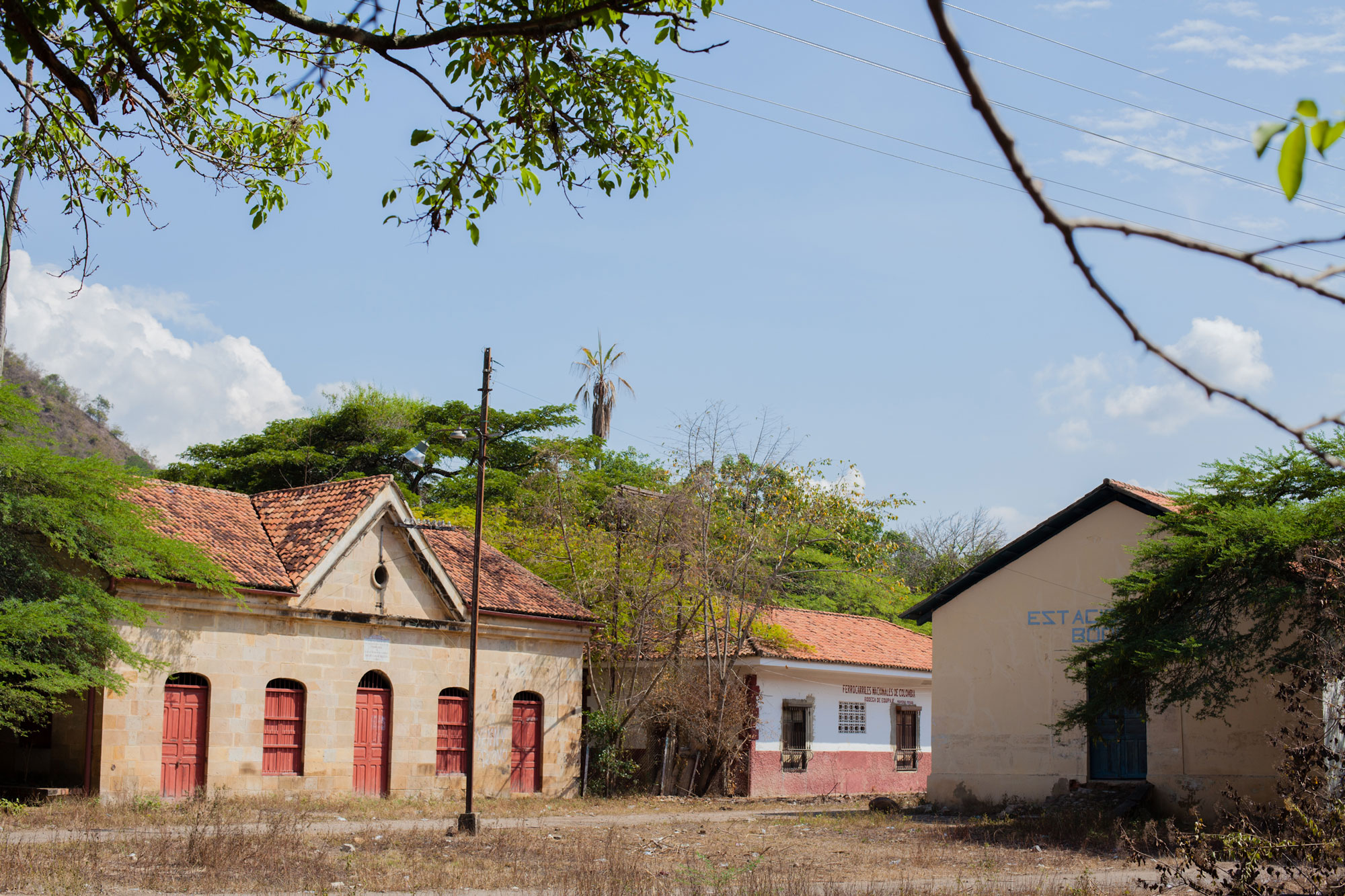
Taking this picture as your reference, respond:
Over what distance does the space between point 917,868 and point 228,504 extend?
16451 mm

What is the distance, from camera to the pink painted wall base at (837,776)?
86.8 feet

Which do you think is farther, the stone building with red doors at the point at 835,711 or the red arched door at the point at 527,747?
the stone building with red doors at the point at 835,711

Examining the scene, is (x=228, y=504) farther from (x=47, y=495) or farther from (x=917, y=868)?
(x=917, y=868)

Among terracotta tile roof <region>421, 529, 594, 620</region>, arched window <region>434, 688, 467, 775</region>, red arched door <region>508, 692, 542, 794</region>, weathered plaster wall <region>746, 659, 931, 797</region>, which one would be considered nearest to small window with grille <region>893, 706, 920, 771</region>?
weathered plaster wall <region>746, 659, 931, 797</region>

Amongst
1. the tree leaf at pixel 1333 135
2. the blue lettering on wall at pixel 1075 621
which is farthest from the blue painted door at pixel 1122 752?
the tree leaf at pixel 1333 135

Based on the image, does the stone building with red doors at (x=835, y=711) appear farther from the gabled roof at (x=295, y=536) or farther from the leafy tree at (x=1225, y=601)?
the leafy tree at (x=1225, y=601)

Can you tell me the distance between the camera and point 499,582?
2567cm

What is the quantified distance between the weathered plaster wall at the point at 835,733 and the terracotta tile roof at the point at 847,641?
256mm

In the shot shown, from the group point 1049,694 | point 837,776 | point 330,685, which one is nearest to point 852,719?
point 837,776

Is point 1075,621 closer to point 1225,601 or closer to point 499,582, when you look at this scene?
point 1225,601

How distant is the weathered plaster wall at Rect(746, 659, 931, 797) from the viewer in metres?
26.8

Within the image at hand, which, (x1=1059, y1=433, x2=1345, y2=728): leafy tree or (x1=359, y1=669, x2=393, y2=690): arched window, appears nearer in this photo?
(x1=1059, y1=433, x2=1345, y2=728): leafy tree

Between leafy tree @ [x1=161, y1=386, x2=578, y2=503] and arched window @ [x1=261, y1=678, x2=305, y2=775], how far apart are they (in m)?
19.2

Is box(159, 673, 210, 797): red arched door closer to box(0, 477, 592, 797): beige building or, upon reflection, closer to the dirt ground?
box(0, 477, 592, 797): beige building
